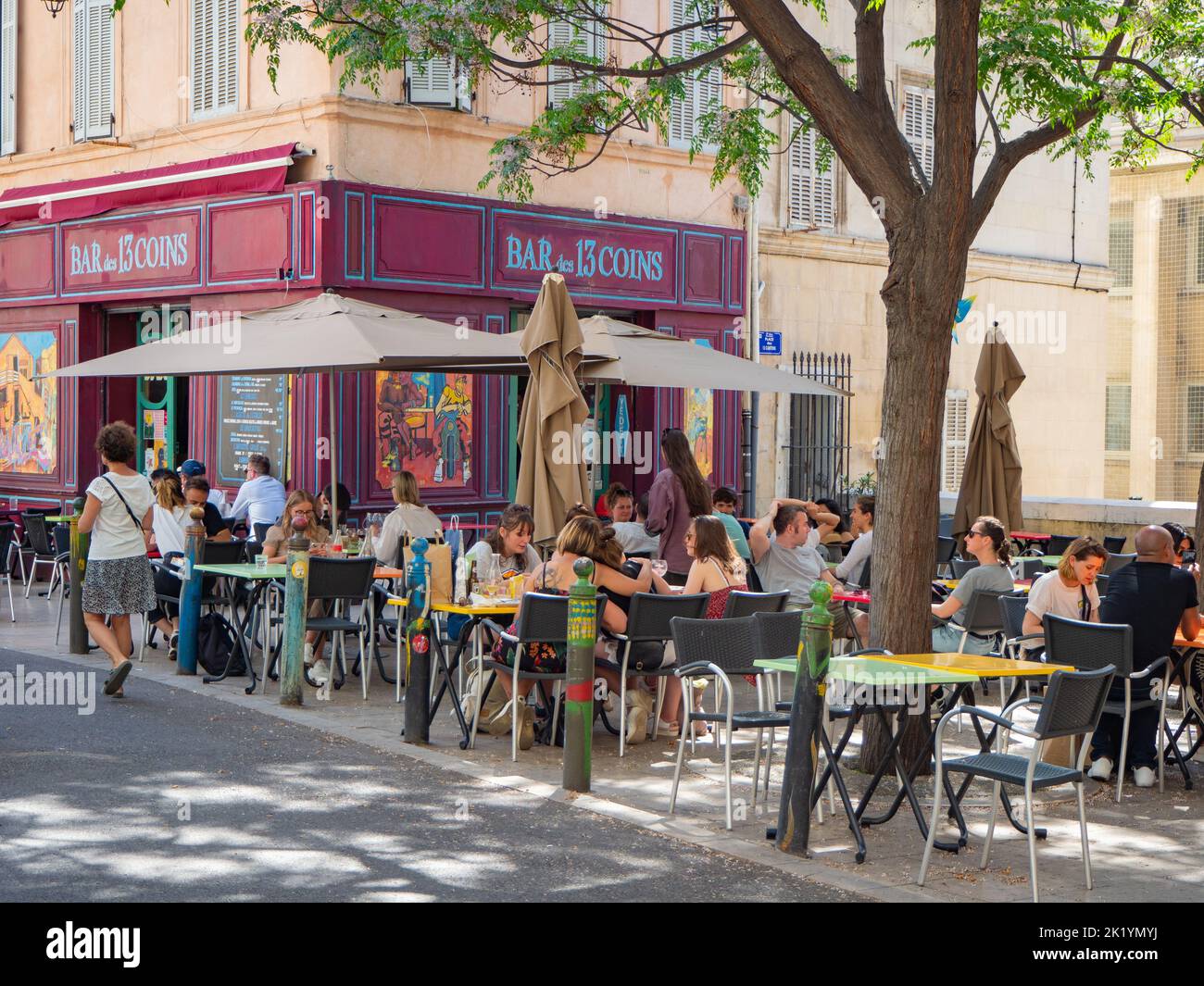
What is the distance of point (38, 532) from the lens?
15.6 meters

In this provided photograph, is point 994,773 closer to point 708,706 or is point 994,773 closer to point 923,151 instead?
point 708,706

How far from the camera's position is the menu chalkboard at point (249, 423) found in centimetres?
1588

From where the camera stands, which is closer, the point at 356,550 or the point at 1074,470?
the point at 356,550

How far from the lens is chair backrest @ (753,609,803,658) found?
852 centimetres

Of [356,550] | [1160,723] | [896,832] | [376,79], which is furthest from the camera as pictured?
[376,79]

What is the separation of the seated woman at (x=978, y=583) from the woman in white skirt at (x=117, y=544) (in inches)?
207

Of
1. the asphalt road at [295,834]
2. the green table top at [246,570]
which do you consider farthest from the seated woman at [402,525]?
the asphalt road at [295,834]

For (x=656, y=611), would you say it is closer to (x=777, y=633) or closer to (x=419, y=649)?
(x=777, y=633)

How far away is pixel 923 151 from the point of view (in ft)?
74.1

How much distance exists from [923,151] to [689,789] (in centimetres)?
1584

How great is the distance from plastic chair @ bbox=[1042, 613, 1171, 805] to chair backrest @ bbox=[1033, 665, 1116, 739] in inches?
51.7

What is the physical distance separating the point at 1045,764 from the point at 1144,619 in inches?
88.1

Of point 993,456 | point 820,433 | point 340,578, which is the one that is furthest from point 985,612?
point 820,433

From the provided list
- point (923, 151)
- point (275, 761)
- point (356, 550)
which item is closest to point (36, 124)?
point (356, 550)
